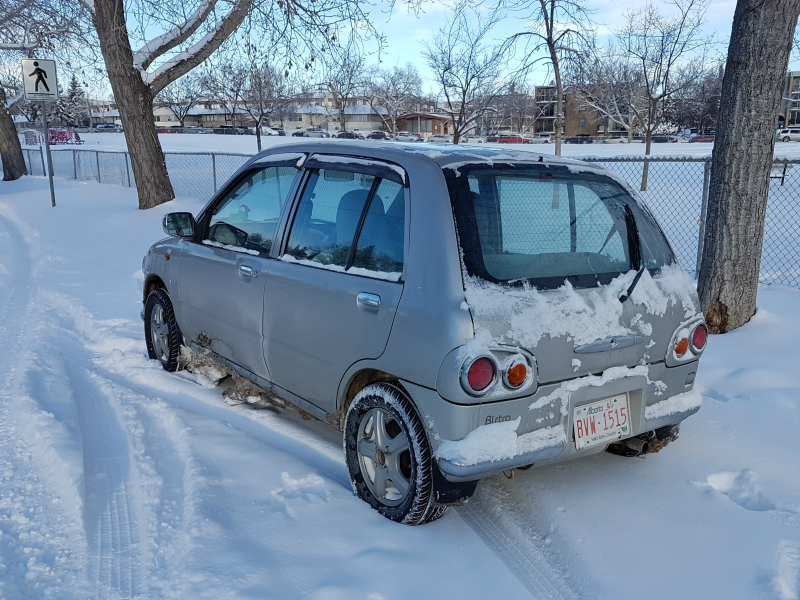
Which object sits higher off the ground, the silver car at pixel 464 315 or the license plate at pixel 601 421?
the silver car at pixel 464 315

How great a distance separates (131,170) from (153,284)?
22899 mm

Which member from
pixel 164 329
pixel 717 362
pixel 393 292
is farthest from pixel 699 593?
pixel 164 329

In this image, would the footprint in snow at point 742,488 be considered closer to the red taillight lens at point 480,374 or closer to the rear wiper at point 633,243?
the rear wiper at point 633,243

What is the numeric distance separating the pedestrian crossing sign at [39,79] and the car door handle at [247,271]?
12.9 m

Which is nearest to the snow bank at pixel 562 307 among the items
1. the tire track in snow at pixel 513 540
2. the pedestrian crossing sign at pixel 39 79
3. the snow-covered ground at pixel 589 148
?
the tire track in snow at pixel 513 540

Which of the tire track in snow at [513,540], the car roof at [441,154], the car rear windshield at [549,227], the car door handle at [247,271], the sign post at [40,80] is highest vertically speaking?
the sign post at [40,80]

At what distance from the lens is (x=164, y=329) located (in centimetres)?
522

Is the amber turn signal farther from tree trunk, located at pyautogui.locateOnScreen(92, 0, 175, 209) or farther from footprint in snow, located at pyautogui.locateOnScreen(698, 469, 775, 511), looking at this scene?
tree trunk, located at pyautogui.locateOnScreen(92, 0, 175, 209)

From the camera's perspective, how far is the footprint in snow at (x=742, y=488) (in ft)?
10.9

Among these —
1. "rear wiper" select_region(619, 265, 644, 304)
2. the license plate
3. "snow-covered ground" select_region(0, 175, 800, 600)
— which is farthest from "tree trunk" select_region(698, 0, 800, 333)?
the license plate

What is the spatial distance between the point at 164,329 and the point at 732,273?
4.64 m

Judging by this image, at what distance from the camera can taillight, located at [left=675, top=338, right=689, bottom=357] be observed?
10.7 ft

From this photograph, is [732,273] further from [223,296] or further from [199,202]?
[199,202]

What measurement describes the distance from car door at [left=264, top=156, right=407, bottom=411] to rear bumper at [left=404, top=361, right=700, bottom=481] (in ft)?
1.46
